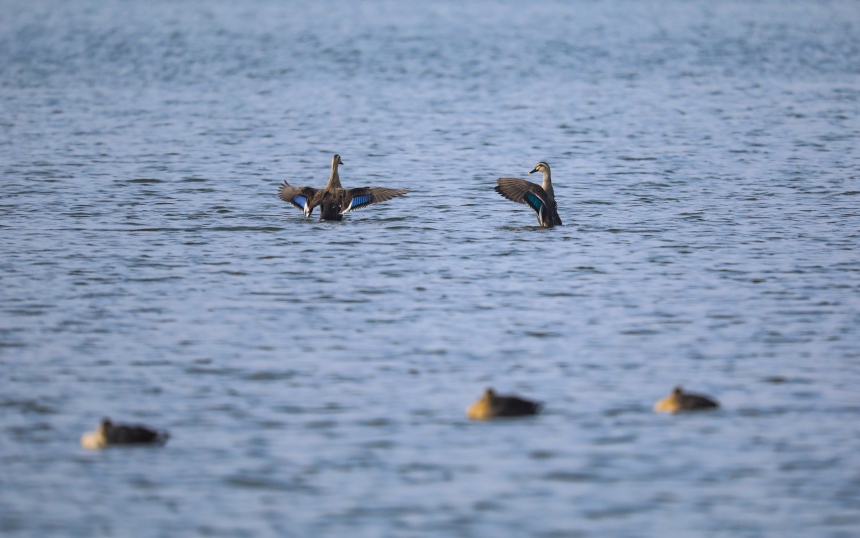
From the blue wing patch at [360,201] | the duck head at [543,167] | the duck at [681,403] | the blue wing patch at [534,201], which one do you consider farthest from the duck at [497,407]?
the blue wing patch at [360,201]

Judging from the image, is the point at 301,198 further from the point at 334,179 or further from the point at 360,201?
the point at 360,201

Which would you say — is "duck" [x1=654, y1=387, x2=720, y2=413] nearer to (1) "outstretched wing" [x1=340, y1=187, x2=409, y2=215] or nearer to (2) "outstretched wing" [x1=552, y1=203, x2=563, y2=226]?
(2) "outstretched wing" [x1=552, y1=203, x2=563, y2=226]

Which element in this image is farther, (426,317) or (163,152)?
(163,152)

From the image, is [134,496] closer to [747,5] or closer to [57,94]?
[57,94]

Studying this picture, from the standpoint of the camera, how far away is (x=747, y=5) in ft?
346

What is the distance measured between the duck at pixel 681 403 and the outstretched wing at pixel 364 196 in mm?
11298

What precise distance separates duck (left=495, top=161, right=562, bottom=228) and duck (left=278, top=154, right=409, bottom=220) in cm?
192

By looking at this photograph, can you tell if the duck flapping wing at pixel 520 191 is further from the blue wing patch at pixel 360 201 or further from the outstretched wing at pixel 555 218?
the blue wing patch at pixel 360 201

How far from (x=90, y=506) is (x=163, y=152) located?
78.9ft

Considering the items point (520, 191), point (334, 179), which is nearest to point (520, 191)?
point (520, 191)

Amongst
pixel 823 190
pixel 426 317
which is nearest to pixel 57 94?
pixel 823 190

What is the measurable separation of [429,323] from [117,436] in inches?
222

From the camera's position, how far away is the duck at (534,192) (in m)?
23.3

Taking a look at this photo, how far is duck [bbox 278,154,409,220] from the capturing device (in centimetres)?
2422
